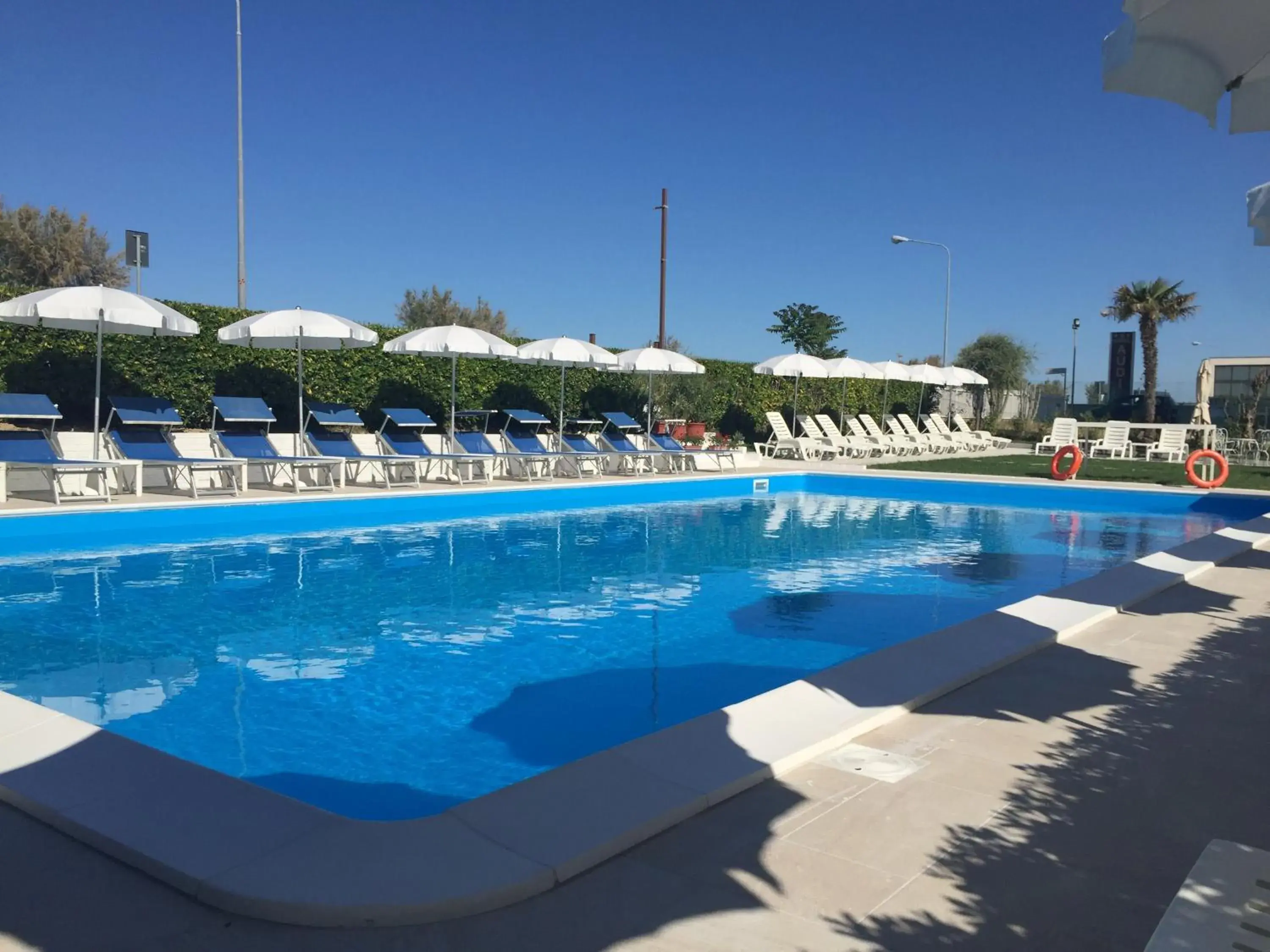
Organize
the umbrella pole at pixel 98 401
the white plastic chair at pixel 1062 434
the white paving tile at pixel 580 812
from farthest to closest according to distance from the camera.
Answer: the white plastic chair at pixel 1062 434 < the umbrella pole at pixel 98 401 < the white paving tile at pixel 580 812

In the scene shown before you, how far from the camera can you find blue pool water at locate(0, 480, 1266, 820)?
4098 mm

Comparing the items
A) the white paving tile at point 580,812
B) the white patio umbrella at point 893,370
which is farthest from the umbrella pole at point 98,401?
the white patio umbrella at point 893,370

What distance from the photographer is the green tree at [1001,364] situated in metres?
33.4

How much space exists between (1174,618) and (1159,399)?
94.7 feet

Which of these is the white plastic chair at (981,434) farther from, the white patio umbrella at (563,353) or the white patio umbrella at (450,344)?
the white patio umbrella at (450,344)

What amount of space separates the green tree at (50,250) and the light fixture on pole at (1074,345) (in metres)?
39.0

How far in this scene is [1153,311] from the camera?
27.9m

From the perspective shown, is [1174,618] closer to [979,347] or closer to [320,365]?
[320,365]

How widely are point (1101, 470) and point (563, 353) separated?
33.3ft

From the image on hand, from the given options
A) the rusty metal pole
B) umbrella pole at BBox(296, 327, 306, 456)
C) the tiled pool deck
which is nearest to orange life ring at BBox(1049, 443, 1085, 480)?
umbrella pole at BBox(296, 327, 306, 456)

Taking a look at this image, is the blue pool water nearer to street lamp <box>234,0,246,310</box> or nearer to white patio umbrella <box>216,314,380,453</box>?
white patio umbrella <box>216,314,380,453</box>

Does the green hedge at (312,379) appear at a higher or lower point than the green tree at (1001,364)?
lower

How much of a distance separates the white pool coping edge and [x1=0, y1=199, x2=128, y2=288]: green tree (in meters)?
35.6

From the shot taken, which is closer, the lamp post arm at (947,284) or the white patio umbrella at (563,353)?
the white patio umbrella at (563,353)
